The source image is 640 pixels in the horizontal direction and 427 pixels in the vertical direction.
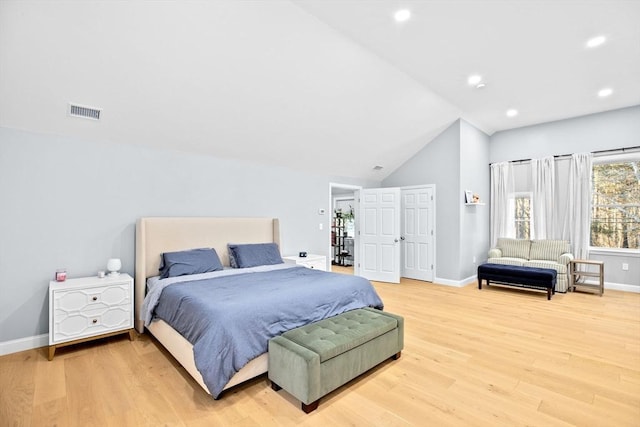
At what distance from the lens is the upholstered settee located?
5.45 metres

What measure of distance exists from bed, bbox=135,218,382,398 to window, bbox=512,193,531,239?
4719 mm

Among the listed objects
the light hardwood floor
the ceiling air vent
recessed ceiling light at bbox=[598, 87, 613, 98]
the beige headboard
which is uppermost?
recessed ceiling light at bbox=[598, 87, 613, 98]

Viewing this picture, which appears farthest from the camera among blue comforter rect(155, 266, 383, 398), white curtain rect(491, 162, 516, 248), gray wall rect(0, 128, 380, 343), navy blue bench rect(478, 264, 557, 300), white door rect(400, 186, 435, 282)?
white curtain rect(491, 162, 516, 248)

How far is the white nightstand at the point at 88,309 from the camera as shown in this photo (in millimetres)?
2875

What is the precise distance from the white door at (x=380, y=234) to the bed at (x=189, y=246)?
7.42 ft

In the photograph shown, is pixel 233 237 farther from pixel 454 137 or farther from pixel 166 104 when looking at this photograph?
pixel 454 137

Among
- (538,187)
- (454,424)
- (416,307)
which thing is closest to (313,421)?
(454,424)

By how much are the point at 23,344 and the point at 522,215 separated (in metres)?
8.01

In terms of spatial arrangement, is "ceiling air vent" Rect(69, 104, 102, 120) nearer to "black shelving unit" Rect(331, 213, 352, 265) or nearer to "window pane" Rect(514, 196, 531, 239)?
"black shelving unit" Rect(331, 213, 352, 265)

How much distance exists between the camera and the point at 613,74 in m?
4.18

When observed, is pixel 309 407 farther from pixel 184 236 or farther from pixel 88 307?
pixel 184 236

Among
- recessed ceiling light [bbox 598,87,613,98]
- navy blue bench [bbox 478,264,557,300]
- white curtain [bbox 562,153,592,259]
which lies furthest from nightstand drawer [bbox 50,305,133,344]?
white curtain [bbox 562,153,592,259]

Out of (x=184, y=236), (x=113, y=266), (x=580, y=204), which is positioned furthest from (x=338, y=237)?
(x=113, y=266)

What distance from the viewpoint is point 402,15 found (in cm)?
294
